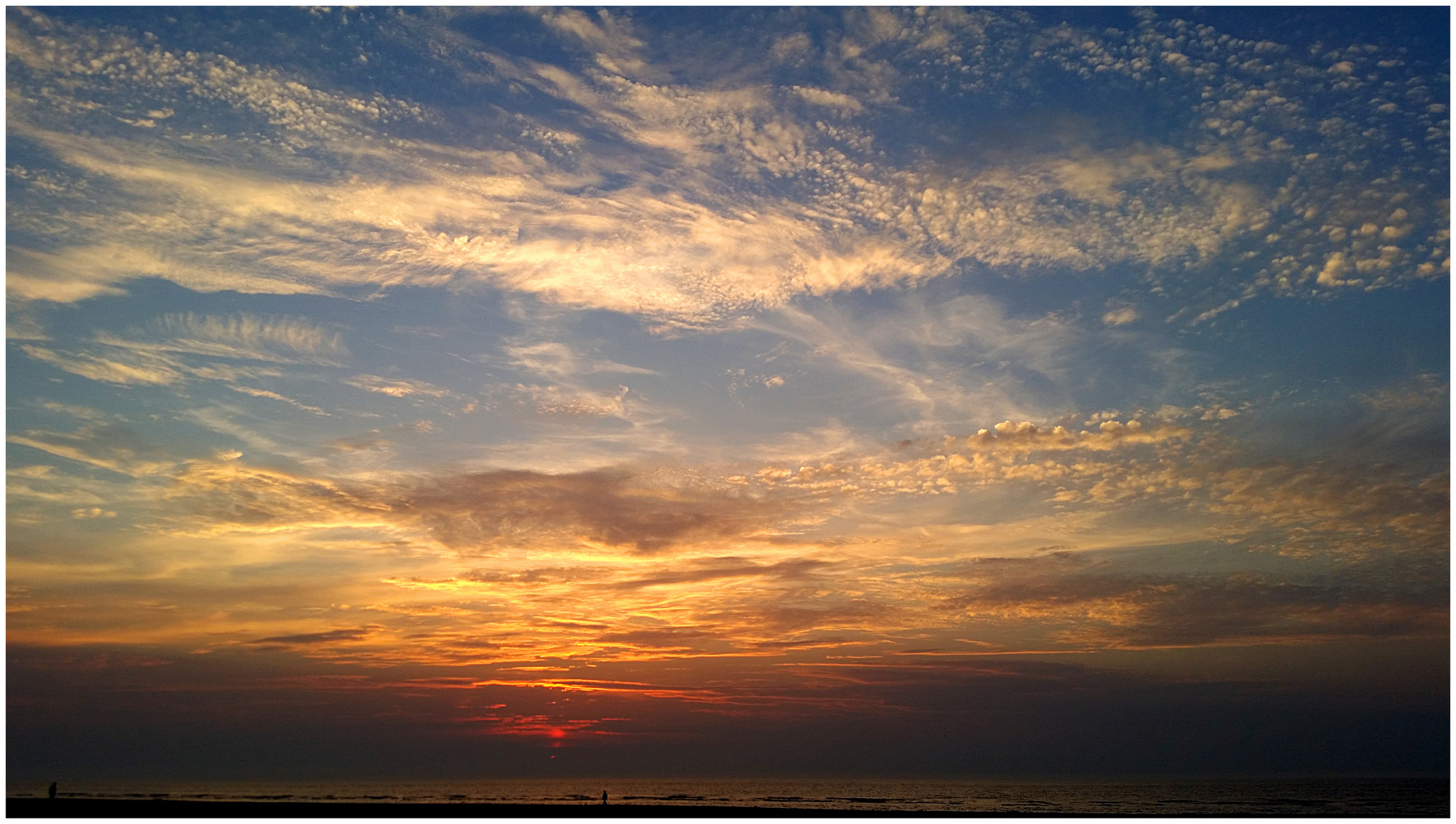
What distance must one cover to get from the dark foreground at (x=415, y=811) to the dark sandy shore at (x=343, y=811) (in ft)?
0.21

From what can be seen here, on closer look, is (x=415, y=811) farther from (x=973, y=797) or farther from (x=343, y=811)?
(x=973, y=797)

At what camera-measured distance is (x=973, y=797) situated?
145m

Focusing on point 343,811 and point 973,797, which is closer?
point 343,811

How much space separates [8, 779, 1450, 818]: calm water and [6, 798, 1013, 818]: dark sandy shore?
7069 millimetres

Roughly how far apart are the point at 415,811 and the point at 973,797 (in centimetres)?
9843

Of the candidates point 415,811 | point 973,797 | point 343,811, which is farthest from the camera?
point 973,797

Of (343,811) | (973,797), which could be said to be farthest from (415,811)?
(973,797)

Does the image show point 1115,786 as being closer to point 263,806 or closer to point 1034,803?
point 1034,803

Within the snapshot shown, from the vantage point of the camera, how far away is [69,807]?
235 feet

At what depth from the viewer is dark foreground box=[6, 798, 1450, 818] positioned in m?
71.1

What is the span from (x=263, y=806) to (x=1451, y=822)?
287ft

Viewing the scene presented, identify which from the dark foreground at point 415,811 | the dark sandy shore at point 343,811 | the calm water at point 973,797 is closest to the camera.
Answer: the dark sandy shore at point 343,811

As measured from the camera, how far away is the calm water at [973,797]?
4240 inches

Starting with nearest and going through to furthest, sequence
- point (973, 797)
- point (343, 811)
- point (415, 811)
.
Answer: point (415, 811) → point (343, 811) → point (973, 797)
